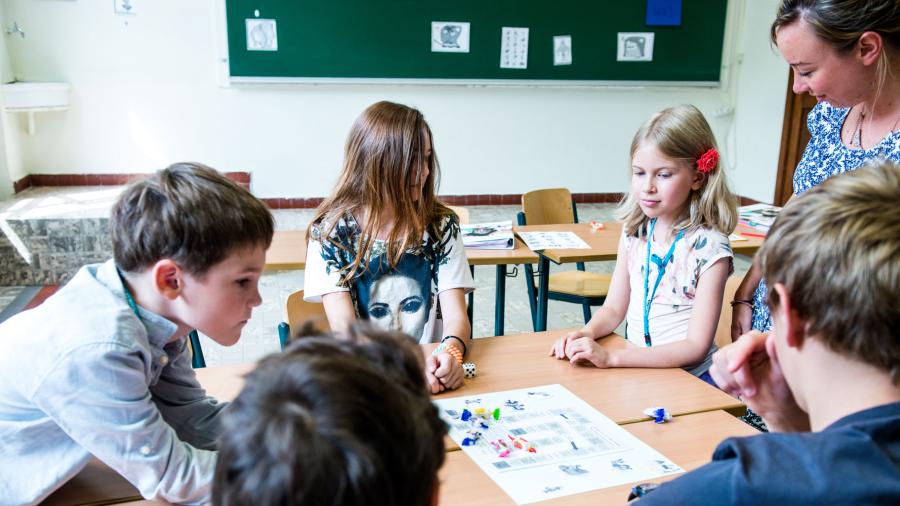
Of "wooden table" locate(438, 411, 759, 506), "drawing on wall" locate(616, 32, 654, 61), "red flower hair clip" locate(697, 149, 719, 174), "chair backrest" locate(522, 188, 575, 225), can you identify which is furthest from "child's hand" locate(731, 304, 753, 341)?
"drawing on wall" locate(616, 32, 654, 61)

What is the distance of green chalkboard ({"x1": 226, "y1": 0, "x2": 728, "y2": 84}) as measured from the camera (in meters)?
5.34

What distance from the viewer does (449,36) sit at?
5.64 m

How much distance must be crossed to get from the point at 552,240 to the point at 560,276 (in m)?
0.44

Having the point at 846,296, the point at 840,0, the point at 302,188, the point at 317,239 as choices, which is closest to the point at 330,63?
the point at 302,188

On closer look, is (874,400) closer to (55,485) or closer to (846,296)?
(846,296)

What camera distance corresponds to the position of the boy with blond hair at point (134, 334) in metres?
0.99

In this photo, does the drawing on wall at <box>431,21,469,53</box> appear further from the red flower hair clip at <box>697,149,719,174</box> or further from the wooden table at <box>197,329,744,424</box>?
the wooden table at <box>197,329,744,424</box>

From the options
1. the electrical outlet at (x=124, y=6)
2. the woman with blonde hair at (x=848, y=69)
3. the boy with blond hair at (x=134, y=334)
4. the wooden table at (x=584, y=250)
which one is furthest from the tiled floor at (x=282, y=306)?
the woman with blonde hair at (x=848, y=69)

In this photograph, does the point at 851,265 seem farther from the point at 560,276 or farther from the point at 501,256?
the point at 560,276

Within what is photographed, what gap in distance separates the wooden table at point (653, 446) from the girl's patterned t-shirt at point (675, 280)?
42 centimetres

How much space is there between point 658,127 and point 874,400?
1.23 meters

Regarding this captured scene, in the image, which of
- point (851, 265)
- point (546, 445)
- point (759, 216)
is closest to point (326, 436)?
point (851, 265)

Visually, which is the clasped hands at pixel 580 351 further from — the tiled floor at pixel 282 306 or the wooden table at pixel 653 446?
the tiled floor at pixel 282 306

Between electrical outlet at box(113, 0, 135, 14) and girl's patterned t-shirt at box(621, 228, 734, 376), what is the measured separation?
455 cm
